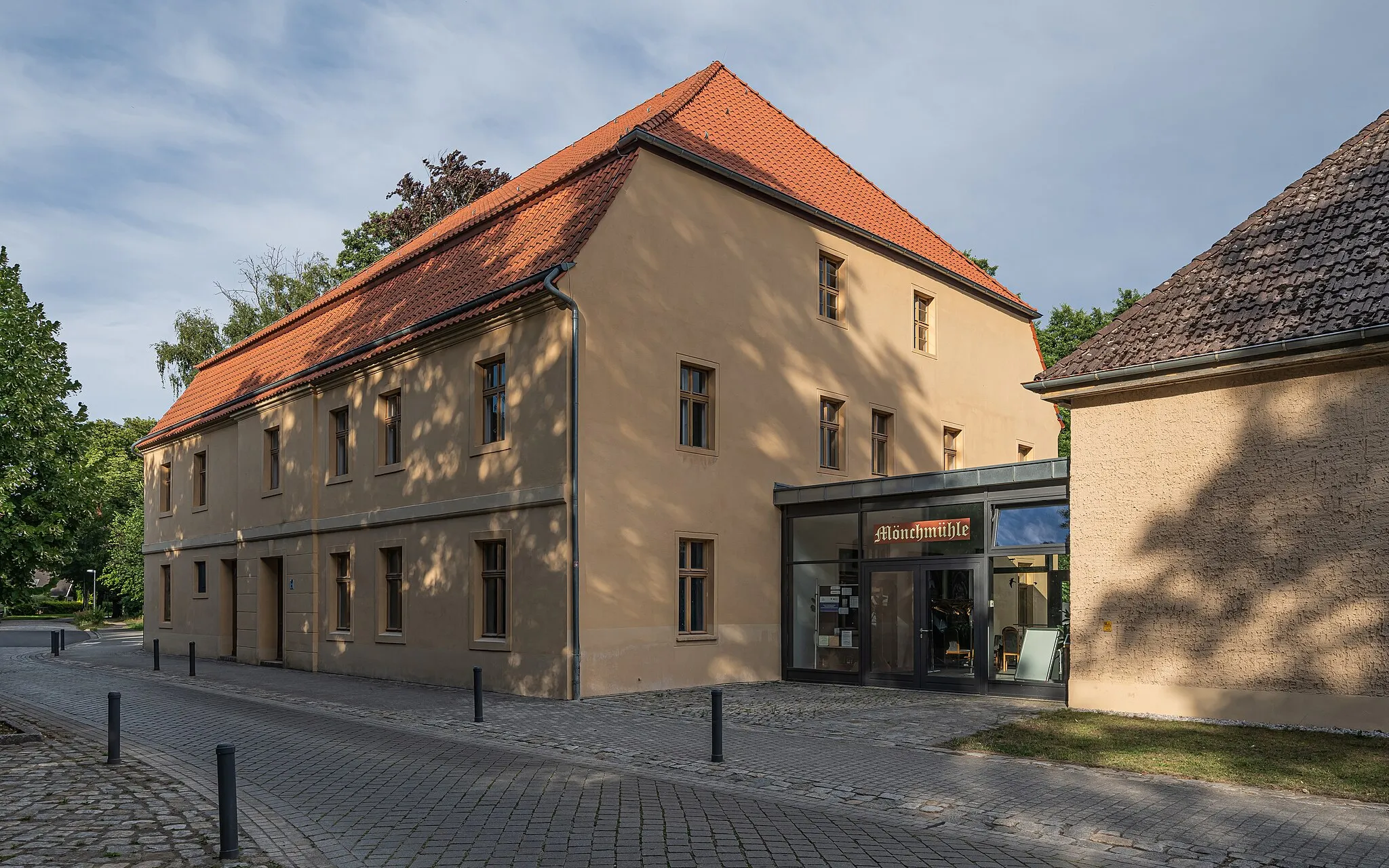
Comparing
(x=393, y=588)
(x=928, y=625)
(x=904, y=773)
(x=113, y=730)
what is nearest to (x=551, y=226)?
(x=393, y=588)

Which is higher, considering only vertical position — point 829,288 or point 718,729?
point 829,288

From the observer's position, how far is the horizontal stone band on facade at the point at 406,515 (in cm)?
1734

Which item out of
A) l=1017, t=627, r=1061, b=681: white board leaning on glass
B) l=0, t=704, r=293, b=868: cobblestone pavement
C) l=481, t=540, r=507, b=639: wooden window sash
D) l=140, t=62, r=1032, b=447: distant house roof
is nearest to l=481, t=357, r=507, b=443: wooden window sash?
l=140, t=62, r=1032, b=447: distant house roof

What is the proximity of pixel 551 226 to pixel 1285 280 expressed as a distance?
37.0ft

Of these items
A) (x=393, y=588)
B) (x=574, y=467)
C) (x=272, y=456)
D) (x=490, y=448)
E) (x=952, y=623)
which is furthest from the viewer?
(x=272, y=456)

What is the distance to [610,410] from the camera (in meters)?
17.5

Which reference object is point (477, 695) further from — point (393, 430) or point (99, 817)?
point (393, 430)

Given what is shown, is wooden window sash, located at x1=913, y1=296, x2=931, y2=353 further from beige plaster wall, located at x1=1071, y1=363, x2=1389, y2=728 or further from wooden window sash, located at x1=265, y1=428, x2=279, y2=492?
wooden window sash, located at x1=265, y1=428, x2=279, y2=492

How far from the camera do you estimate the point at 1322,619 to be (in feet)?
39.2

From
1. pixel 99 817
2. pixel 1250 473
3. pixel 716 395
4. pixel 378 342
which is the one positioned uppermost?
pixel 378 342

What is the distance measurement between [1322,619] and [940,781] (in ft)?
18.0

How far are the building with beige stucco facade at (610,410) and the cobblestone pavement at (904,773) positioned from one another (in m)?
1.86

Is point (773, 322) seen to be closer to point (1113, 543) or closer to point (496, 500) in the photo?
point (496, 500)

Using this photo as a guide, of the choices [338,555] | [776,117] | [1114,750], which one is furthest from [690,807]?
[776,117]
